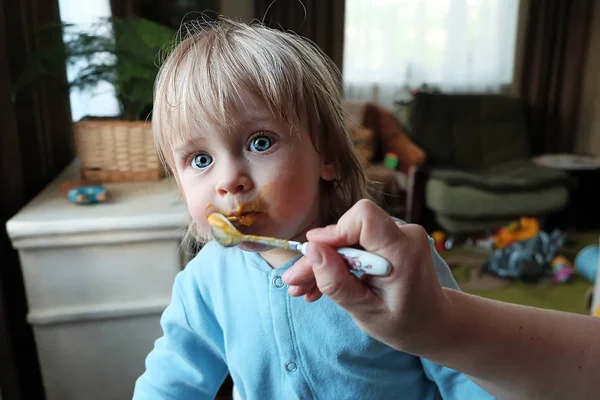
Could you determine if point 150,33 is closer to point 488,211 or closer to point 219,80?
point 219,80

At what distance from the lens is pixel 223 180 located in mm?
576

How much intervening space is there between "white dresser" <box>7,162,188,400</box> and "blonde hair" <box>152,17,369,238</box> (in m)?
0.46

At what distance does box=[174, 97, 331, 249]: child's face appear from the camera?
22.9 inches

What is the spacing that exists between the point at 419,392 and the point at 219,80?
490mm

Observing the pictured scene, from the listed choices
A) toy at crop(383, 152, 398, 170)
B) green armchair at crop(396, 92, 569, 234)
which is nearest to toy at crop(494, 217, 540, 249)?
green armchair at crop(396, 92, 569, 234)

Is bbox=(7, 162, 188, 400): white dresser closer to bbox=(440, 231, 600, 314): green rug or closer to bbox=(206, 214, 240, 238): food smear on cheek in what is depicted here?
bbox=(206, 214, 240, 238): food smear on cheek

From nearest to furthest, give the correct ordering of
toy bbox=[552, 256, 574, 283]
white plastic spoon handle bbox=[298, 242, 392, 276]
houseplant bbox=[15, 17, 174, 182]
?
white plastic spoon handle bbox=[298, 242, 392, 276] < houseplant bbox=[15, 17, 174, 182] < toy bbox=[552, 256, 574, 283]

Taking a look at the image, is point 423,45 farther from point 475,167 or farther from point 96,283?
point 96,283

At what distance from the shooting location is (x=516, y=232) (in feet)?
9.32

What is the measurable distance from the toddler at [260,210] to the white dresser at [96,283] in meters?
0.37

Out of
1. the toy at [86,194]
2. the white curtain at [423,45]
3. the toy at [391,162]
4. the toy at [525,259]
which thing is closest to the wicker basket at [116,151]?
the toy at [86,194]

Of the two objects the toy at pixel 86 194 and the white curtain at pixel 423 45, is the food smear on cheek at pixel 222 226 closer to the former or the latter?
the toy at pixel 86 194

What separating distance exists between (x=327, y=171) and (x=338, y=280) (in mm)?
326

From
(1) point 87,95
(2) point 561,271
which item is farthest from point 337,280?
(2) point 561,271
